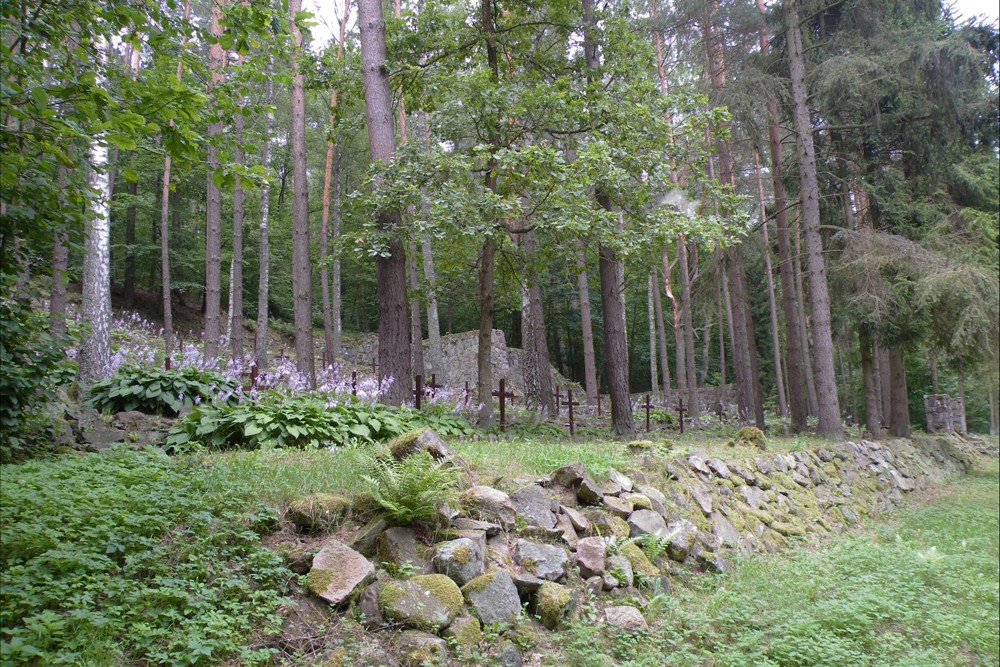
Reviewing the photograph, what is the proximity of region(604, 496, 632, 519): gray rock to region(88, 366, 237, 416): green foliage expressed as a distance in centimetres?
407

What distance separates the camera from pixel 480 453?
18.7ft

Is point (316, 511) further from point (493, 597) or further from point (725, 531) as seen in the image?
point (725, 531)

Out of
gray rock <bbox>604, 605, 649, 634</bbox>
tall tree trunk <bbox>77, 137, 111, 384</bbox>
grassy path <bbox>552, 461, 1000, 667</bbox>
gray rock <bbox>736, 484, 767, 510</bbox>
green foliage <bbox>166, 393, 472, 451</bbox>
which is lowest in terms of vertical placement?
grassy path <bbox>552, 461, 1000, 667</bbox>

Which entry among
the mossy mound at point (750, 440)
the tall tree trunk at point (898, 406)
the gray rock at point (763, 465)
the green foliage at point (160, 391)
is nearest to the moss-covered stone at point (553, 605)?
the green foliage at point (160, 391)

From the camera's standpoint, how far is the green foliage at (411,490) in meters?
3.73

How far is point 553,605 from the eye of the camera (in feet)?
12.0

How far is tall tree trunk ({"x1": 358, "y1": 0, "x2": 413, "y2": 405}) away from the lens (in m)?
8.16

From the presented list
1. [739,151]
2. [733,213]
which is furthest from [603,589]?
[739,151]

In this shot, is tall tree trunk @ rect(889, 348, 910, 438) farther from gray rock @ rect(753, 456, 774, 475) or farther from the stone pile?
the stone pile

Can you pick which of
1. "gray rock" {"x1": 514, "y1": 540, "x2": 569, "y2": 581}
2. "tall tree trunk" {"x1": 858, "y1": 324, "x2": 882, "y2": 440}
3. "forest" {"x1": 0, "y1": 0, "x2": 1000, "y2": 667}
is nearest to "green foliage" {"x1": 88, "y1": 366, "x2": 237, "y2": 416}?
"forest" {"x1": 0, "y1": 0, "x2": 1000, "y2": 667}

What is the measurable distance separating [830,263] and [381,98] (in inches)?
399

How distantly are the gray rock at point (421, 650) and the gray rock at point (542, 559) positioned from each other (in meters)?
0.91

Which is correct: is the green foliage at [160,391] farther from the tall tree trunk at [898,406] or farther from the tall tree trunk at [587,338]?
the tall tree trunk at [898,406]

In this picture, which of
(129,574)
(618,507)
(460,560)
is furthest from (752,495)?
(129,574)
